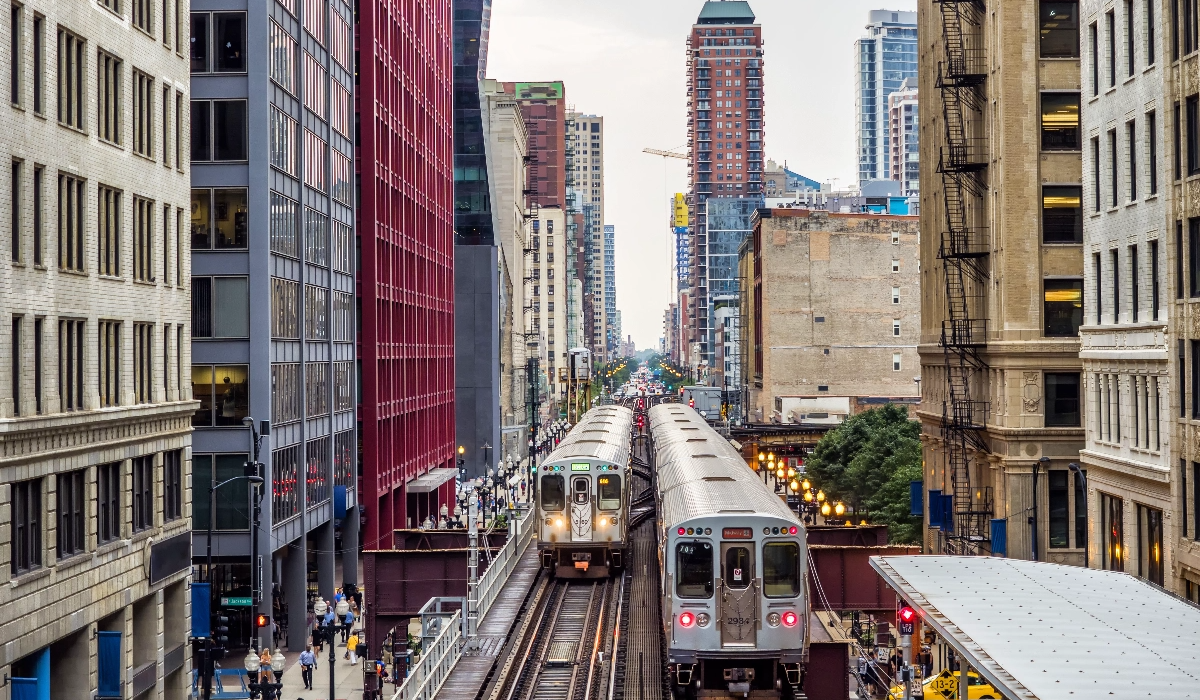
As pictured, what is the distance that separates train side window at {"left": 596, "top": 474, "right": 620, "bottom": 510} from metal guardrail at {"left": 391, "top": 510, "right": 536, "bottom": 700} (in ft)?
12.0

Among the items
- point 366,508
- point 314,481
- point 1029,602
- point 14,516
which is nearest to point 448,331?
point 366,508

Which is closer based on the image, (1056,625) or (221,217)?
(1056,625)

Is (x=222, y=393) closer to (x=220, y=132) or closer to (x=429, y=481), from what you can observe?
(x=220, y=132)

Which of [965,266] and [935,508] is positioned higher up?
[965,266]

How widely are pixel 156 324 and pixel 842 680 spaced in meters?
19.4

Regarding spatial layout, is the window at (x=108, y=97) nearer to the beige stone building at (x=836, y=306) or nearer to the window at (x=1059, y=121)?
the window at (x=1059, y=121)

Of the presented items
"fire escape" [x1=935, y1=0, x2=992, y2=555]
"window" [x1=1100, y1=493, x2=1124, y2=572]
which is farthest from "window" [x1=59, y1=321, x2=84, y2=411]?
"fire escape" [x1=935, y1=0, x2=992, y2=555]

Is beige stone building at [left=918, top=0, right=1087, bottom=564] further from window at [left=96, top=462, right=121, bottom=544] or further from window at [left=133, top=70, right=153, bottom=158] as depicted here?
→ window at [left=133, top=70, right=153, bottom=158]

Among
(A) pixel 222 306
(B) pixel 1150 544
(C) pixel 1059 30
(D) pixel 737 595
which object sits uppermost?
(C) pixel 1059 30

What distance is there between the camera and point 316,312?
172 ft

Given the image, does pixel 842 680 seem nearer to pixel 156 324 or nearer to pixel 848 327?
pixel 156 324

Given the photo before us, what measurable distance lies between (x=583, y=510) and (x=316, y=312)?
18.9 meters

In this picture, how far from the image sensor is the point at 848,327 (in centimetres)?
11775

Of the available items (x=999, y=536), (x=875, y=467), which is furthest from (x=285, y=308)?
(x=875, y=467)
